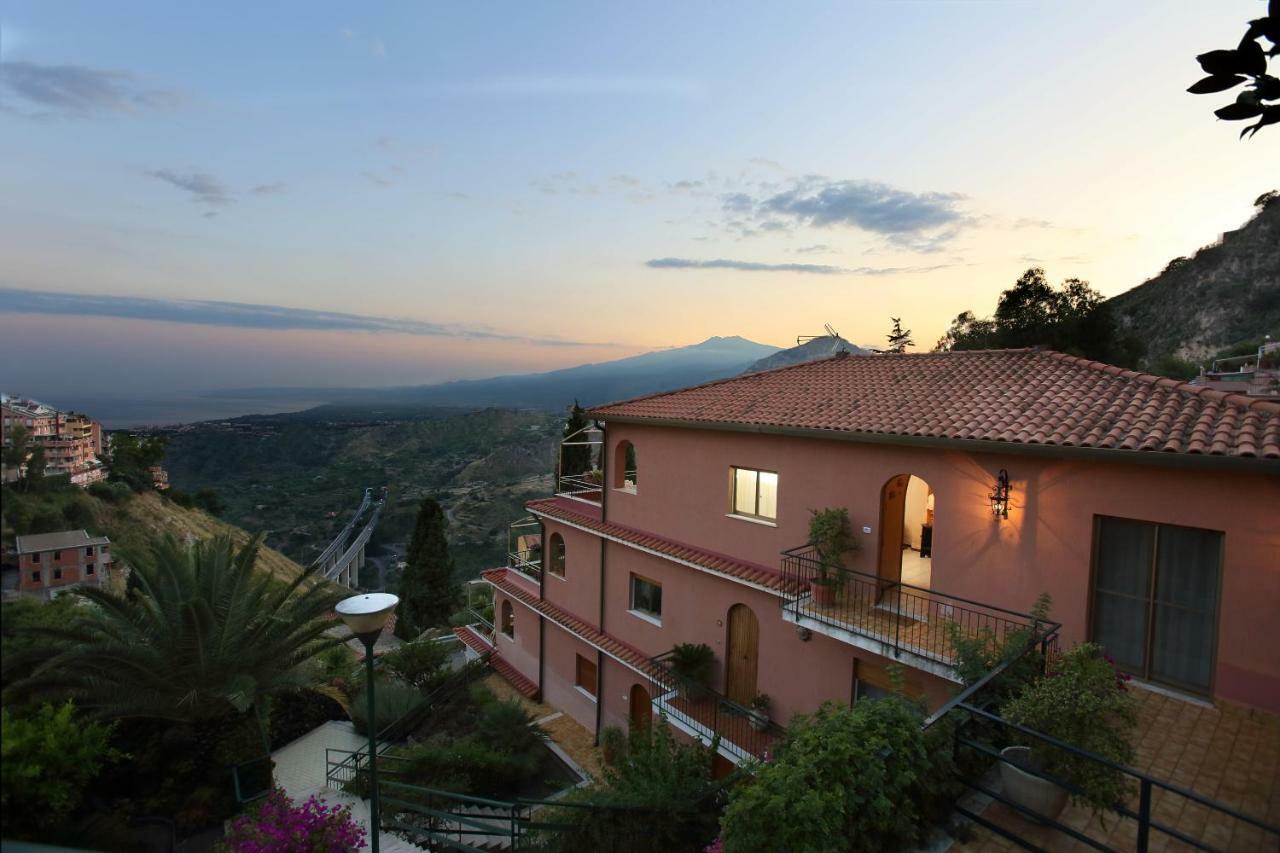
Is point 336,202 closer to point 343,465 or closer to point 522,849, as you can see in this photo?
point 522,849

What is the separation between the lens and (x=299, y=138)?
748 cm

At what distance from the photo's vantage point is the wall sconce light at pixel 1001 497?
8711mm

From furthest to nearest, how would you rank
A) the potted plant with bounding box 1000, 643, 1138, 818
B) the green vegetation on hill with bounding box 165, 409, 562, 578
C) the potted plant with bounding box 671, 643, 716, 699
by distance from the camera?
the green vegetation on hill with bounding box 165, 409, 562, 578 < the potted plant with bounding box 671, 643, 716, 699 < the potted plant with bounding box 1000, 643, 1138, 818

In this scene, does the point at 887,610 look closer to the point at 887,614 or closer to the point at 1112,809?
the point at 887,614

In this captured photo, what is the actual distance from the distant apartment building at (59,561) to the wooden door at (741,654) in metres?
10.5

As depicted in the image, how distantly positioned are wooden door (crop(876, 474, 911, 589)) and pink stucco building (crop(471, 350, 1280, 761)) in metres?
0.04

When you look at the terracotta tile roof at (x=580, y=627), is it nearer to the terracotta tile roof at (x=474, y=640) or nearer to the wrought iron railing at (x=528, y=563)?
the wrought iron railing at (x=528, y=563)

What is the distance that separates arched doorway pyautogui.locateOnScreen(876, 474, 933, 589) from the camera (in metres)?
10.4

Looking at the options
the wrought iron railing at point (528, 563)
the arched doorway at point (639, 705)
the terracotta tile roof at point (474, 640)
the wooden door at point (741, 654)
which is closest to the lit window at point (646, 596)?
the arched doorway at point (639, 705)

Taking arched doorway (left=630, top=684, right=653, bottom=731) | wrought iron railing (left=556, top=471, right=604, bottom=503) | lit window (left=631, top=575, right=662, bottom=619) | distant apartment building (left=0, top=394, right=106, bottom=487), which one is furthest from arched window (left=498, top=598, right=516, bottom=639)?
distant apartment building (left=0, top=394, right=106, bottom=487)

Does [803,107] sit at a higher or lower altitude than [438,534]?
higher

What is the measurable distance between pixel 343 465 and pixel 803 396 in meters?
66.0

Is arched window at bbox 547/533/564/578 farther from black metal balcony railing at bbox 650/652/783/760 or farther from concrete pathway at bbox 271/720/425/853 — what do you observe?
concrete pathway at bbox 271/720/425/853

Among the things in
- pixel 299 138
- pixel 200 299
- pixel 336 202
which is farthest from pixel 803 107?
pixel 200 299
